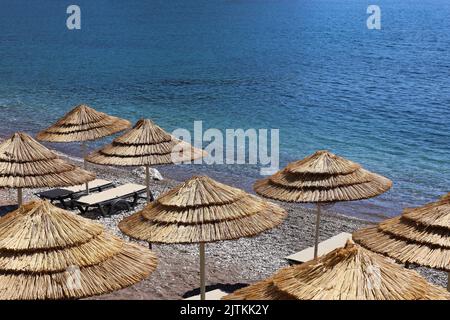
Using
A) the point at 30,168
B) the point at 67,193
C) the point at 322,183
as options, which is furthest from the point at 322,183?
the point at 67,193

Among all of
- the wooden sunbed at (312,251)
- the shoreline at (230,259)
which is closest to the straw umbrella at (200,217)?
the shoreline at (230,259)

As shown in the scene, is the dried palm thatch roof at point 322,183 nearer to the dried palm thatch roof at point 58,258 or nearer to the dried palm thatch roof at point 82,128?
the dried palm thatch roof at point 58,258

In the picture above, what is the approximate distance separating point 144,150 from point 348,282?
9.24 meters

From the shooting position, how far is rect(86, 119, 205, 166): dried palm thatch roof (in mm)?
14211

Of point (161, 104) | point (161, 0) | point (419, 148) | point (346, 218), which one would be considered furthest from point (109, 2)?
point (346, 218)

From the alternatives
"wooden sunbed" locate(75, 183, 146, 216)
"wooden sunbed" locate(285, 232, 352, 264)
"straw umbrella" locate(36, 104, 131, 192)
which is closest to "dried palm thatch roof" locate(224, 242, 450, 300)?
"wooden sunbed" locate(285, 232, 352, 264)

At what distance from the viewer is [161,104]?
39.1 meters

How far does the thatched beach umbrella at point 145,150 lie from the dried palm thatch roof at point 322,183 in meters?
3.30

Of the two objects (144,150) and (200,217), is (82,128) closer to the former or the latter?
(144,150)

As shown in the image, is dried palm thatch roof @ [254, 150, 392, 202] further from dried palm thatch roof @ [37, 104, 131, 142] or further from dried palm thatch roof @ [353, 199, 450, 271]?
dried palm thatch roof @ [37, 104, 131, 142]

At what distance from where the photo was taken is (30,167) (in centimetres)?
1216

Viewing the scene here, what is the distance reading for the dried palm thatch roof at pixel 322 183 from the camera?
11.0 m

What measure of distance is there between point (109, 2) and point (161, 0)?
35.6ft

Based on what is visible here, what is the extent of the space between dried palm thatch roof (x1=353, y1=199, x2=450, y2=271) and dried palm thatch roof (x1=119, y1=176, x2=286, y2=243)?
1422 mm
